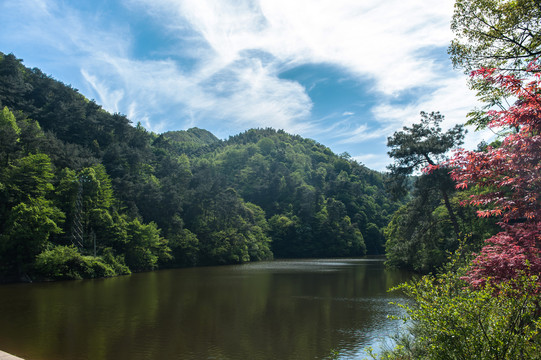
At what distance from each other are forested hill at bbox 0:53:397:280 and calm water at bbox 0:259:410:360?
387 inches

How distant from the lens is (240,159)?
106m

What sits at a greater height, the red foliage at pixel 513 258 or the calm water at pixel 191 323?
the red foliage at pixel 513 258

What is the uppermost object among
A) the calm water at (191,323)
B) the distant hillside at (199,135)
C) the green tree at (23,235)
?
the distant hillside at (199,135)

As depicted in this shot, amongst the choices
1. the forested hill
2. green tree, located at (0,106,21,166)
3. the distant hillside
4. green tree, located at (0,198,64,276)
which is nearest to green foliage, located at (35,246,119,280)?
the forested hill

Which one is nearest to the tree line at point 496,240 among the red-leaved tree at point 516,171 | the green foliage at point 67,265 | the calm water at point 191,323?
the red-leaved tree at point 516,171

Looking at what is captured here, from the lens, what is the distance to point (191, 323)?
14.5m

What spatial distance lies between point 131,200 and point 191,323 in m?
39.1

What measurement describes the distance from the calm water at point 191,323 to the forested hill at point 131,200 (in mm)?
9832

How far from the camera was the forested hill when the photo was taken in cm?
3120

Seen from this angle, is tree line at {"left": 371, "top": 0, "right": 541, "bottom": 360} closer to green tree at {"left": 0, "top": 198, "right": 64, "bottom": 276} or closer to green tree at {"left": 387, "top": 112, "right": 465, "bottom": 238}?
green tree at {"left": 387, "top": 112, "right": 465, "bottom": 238}

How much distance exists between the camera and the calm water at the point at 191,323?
1091 cm

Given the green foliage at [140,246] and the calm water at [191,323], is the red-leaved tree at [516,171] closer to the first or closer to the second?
the calm water at [191,323]

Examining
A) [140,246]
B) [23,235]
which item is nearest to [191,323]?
[23,235]

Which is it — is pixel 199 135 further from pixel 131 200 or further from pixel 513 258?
pixel 513 258
